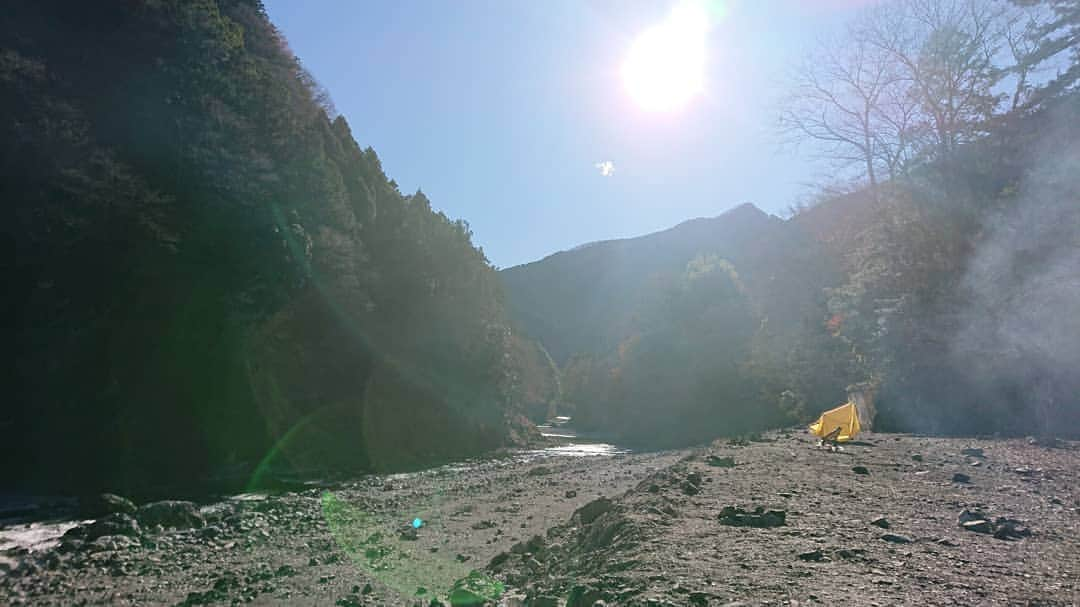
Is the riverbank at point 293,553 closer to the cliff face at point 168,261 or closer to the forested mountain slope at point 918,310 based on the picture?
the cliff face at point 168,261

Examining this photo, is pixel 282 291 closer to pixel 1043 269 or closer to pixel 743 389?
pixel 1043 269

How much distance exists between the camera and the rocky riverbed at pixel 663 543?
4.79 metres

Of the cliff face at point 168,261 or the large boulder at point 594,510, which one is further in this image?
the cliff face at point 168,261

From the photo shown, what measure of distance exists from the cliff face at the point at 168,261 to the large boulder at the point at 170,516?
861cm

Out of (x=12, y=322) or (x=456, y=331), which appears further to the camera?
(x=456, y=331)

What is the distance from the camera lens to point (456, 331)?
129ft

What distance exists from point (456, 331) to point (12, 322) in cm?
2278

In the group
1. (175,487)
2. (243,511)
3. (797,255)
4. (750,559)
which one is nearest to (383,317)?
(175,487)

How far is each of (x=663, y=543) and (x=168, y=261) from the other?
1929 cm

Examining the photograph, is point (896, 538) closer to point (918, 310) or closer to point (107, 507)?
point (107, 507)

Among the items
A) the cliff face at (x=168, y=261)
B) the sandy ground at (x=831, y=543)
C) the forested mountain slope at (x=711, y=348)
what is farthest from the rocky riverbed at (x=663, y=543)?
the forested mountain slope at (x=711, y=348)

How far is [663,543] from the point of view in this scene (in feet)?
A: 19.8

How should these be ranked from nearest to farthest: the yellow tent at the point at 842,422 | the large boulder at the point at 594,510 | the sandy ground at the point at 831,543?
the sandy ground at the point at 831,543 → the large boulder at the point at 594,510 → the yellow tent at the point at 842,422

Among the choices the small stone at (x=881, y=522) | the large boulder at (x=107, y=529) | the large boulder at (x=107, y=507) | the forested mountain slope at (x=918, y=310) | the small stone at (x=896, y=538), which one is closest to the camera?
the small stone at (x=896, y=538)
